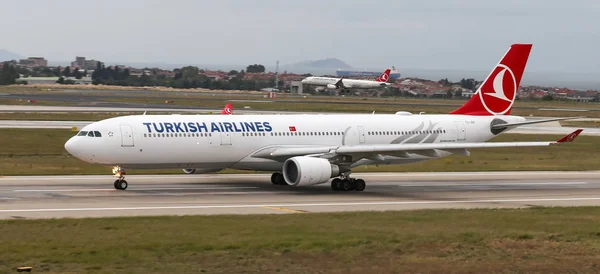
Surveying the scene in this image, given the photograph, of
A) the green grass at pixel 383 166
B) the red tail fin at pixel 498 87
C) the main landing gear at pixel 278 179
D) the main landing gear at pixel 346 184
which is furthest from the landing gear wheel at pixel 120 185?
the red tail fin at pixel 498 87

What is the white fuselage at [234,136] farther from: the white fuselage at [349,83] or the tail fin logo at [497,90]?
the white fuselage at [349,83]

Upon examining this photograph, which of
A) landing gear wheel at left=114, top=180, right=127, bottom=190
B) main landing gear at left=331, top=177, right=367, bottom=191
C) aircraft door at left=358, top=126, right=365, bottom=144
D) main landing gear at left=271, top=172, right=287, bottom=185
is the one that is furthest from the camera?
aircraft door at left=358, top=126, right=365, bottom=144

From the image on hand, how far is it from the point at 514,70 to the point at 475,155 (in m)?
15.5

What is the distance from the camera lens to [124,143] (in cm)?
3741

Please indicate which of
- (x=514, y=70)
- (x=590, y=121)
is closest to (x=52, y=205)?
(x=514, y=70)

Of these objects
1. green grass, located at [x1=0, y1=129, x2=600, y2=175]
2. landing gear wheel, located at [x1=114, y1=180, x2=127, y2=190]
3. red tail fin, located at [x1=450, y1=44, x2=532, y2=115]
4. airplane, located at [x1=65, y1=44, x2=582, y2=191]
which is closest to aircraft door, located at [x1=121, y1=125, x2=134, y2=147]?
airplane, located at [x1=65, y1=44, x2=582, y2=191]

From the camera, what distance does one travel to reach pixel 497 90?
155 feet

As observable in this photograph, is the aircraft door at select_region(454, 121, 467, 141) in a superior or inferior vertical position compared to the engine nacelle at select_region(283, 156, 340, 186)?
superior

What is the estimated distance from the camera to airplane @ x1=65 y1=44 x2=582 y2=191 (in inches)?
1485

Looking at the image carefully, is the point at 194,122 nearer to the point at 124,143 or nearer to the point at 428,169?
the point at 124,143

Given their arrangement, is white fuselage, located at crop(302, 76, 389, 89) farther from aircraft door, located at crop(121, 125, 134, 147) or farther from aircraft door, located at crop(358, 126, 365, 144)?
aircraft door, located at crop(121, 125, 134, 147)

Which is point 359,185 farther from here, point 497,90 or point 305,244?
point 305,244

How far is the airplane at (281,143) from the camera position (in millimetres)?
37719

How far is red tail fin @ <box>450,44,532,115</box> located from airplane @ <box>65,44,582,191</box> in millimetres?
1221
